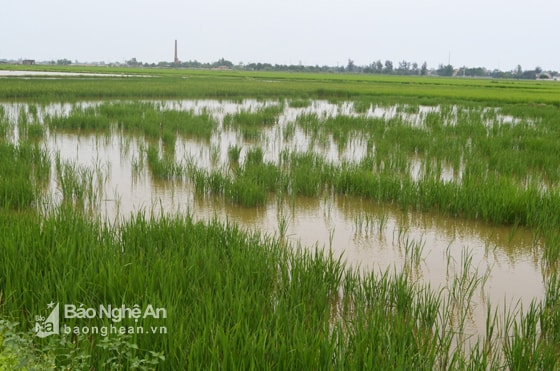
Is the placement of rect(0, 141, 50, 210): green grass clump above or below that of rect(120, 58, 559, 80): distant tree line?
below

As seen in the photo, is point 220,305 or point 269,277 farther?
point 269,277

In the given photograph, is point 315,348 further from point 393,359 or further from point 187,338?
point 187,338

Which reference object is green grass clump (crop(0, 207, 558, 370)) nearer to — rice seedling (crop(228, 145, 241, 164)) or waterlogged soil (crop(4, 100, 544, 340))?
waterlogged soil (crop(4, 100, 544, 340))

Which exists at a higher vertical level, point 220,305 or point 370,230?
point 220,305
